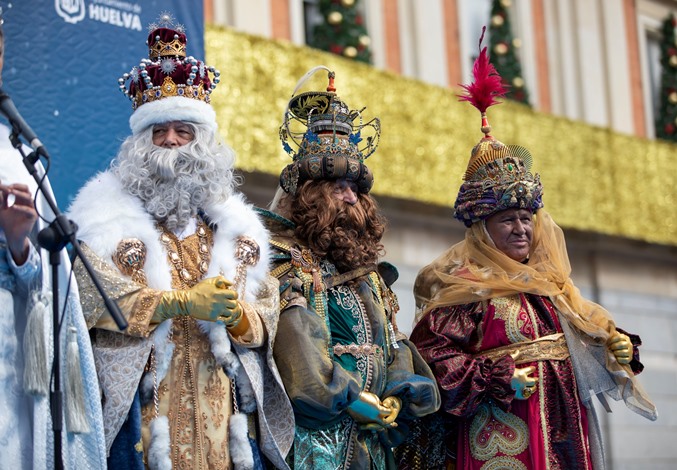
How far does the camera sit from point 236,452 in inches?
181

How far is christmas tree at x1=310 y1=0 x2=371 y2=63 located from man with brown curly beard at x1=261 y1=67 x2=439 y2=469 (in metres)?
6.16

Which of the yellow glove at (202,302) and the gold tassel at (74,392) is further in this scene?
the yellow glove at (202,302)

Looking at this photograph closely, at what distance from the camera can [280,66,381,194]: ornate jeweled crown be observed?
540 cm

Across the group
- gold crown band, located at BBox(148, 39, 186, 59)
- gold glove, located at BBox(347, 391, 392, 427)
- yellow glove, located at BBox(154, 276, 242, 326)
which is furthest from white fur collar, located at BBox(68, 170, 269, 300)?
gold glove, located at BBox(347, 391, 392, 427)

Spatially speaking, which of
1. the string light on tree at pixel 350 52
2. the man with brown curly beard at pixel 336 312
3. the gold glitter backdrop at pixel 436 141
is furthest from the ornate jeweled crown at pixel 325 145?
the string light on tree at pixel 350 52

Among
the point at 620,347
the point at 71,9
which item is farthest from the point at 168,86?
the point at 620,347

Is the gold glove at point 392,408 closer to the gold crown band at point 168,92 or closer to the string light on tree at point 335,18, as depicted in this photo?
the gold crown band at point 168,92

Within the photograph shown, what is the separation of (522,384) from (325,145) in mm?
1476

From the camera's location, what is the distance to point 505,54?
44.7 feet

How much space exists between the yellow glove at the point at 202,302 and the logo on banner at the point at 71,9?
234 centimetres

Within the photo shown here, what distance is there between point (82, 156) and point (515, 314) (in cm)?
242

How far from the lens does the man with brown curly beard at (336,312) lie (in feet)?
16.3

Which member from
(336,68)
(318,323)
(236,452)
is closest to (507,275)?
(318,323)

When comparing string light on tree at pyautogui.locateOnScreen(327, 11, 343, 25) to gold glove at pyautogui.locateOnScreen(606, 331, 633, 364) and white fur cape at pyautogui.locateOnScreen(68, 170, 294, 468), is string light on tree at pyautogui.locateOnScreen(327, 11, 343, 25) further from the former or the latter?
white fur cape at pyautogui.locateOnScreen(68, 170, 294, 468)
